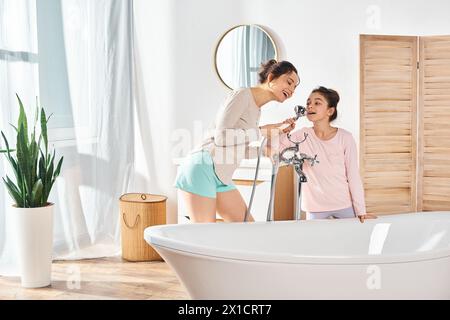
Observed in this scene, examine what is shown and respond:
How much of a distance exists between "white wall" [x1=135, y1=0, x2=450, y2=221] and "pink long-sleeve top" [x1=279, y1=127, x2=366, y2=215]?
995mm

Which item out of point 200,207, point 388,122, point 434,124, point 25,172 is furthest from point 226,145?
point 434,124

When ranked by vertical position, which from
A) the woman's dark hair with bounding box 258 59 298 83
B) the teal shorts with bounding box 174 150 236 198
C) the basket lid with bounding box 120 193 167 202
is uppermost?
the woman's dark hair with bounding box 258 59 298 83

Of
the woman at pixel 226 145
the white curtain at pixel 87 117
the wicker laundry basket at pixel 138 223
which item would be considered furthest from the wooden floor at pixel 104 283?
the woman at pixel 226 145

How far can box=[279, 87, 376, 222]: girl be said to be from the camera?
11.9 feet

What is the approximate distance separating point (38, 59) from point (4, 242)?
3.89ft

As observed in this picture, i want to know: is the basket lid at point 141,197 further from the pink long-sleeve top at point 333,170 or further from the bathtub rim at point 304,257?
the bathtub rim at point 304,257

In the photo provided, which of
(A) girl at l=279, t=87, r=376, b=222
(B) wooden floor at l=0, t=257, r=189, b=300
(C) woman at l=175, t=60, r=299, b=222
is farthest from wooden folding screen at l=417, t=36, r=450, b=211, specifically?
(B) wooden floor at l=0, t=257, r=189, b=300

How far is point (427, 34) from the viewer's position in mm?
4391

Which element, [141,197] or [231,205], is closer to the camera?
[231,205]

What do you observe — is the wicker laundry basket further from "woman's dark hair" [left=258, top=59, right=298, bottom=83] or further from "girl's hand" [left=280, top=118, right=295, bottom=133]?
"woman's dark hair" [left=258, top=59, right=298, bottom=83]

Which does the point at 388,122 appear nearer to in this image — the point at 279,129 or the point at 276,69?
the point at 279,129

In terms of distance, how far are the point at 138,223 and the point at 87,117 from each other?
82 centimetres

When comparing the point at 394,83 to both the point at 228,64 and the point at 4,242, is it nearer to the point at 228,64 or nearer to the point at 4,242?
the point at 228,64

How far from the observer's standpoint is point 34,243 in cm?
396
